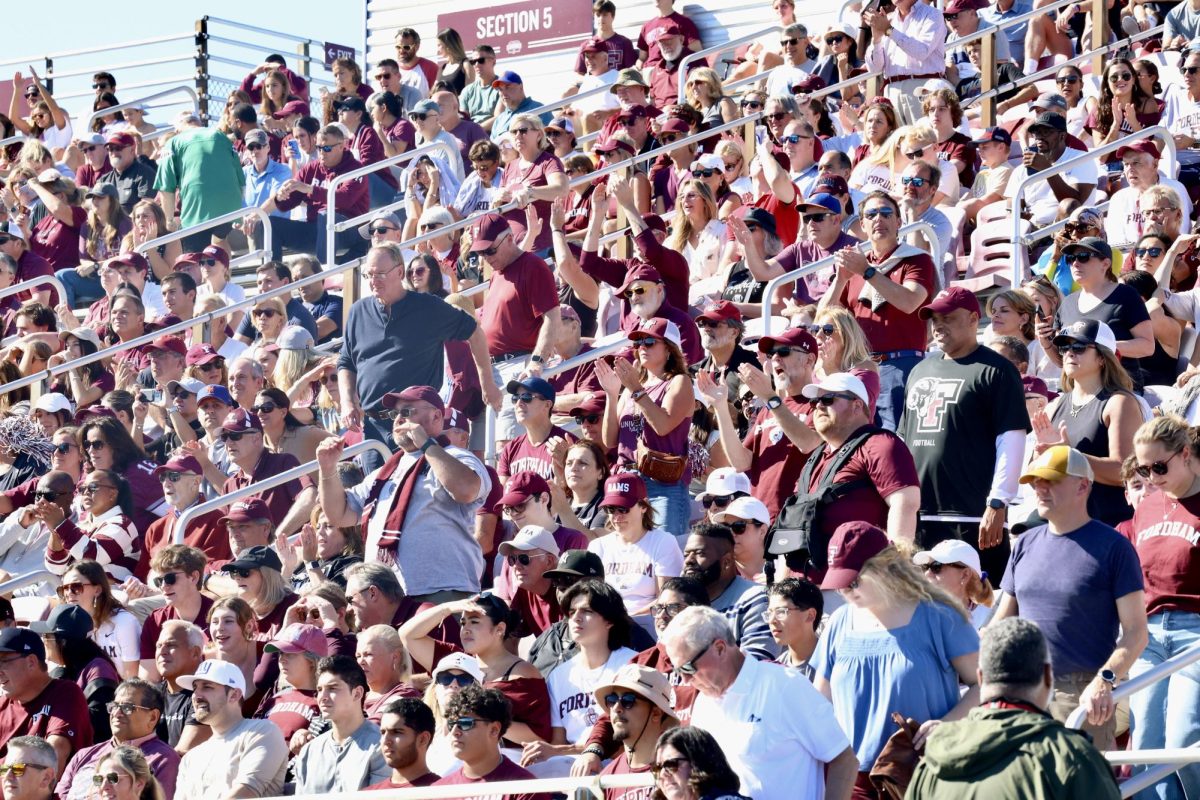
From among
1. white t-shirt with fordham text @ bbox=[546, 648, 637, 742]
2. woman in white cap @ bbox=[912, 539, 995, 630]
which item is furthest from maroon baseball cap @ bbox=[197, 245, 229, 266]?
woman in white cap @ bbox=[912, 539, 995, 630]

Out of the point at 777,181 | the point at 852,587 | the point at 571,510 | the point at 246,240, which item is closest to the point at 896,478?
the point at 852,587

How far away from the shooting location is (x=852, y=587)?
6.59 meters

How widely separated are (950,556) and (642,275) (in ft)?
11.7

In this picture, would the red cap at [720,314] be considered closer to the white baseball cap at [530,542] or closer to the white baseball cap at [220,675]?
the white baseball cap at [530,542]

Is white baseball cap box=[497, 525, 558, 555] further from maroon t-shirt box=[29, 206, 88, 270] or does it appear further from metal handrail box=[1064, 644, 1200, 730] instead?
maroon t-shirt box=[29, 206, 88, 270]

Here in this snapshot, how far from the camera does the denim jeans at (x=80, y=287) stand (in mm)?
15500

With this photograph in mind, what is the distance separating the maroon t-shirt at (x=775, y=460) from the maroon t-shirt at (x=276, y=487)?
2.75 m

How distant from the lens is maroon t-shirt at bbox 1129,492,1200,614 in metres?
6.93

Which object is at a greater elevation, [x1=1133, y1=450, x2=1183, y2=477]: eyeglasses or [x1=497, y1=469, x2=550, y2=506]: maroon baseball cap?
[x1=1133, y1=450, x2=1183, y2=477]: eyeglasses

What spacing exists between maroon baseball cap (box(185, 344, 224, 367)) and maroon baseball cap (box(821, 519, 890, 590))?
6.42 meters

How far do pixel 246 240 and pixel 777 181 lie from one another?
5.91 meters

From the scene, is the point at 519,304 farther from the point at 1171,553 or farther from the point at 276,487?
the point at 1171,553

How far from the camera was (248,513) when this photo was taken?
33.7ft

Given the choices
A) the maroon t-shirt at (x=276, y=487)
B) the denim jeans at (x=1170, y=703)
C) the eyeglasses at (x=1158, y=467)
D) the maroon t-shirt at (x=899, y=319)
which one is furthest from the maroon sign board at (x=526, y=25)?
the denim jeans at (x=1170, y=703)
